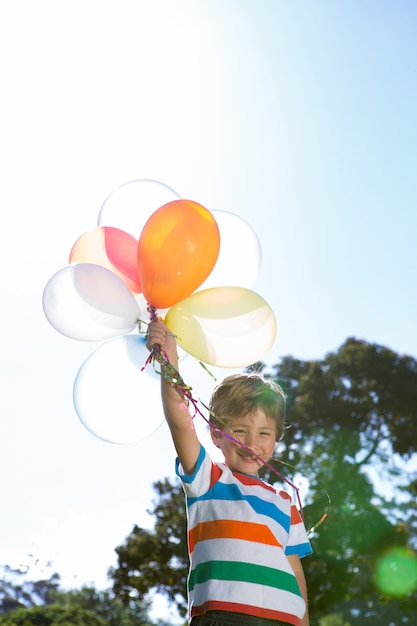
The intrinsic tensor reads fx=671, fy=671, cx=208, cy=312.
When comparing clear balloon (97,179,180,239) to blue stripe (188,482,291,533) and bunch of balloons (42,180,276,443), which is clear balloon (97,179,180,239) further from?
blue stripe (188,482,291,533)

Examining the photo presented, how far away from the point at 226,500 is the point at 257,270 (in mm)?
1059

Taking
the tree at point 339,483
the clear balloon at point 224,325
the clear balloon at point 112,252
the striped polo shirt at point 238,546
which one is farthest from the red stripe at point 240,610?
the tree at point 339,483

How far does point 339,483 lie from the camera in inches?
484

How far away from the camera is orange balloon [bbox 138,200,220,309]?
2.36 meters

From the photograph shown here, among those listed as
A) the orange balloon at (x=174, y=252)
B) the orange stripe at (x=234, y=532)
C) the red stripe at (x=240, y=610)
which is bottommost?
the red stripe at (x=240, y=610)

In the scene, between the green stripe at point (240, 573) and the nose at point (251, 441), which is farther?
the nose at point (251, 441)

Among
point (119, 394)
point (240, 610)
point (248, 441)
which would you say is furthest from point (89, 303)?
point (240, 610)

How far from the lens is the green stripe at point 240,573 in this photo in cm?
190

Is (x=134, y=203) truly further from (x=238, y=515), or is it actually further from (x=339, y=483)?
(x=339, y=483)

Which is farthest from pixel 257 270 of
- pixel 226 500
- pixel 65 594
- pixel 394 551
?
pixel 65 594

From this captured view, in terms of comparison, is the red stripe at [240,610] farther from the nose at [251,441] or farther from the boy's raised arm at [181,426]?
the nose at [251,441]

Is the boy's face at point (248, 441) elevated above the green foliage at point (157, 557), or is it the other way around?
the green foliage at point (157, 557)

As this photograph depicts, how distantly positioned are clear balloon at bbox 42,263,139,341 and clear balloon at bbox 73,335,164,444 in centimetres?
8

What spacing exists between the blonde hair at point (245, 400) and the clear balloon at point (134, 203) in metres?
0.77
